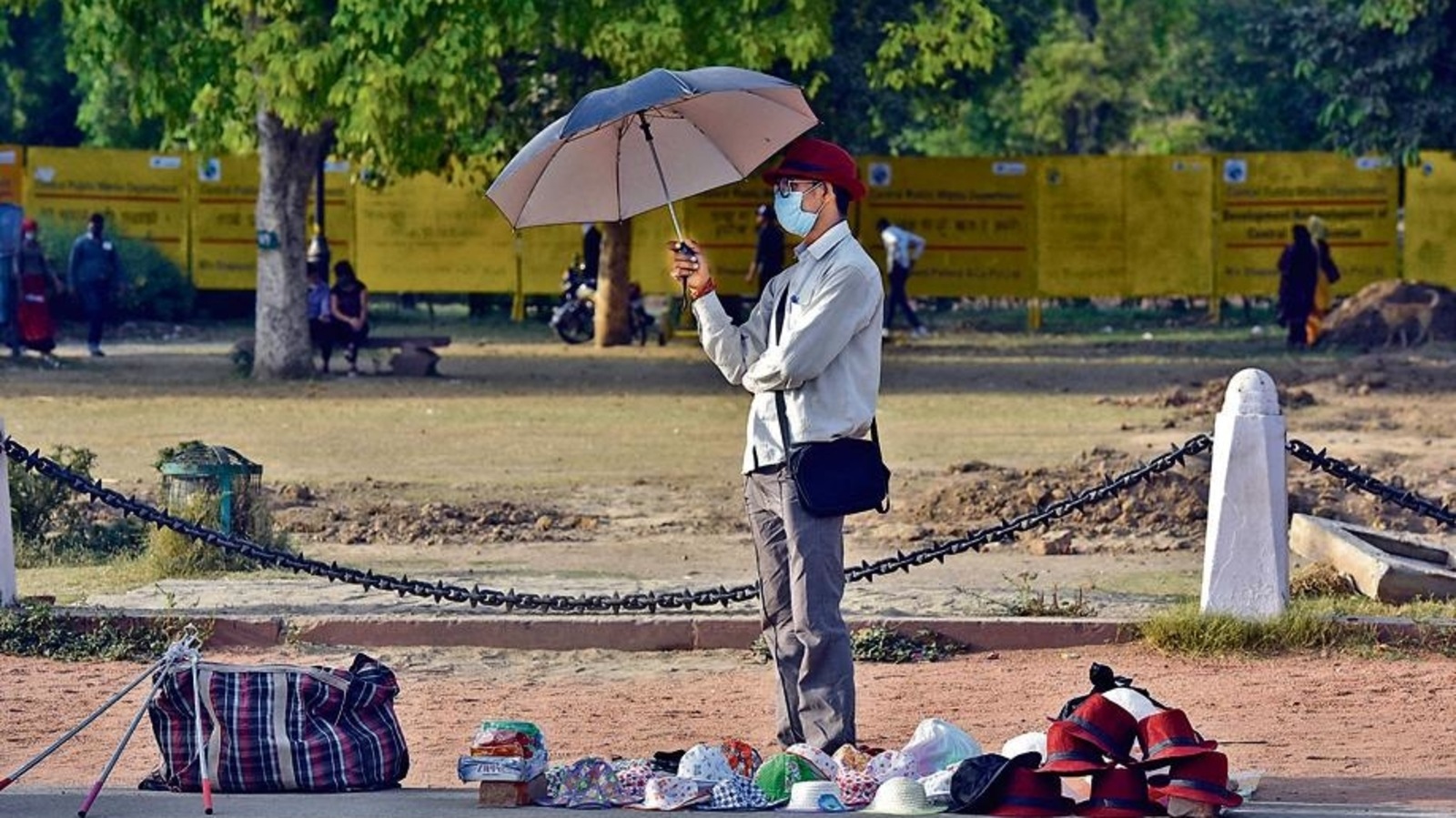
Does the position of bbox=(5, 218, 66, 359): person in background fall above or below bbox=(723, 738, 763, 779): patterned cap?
above

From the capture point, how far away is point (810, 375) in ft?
26.2

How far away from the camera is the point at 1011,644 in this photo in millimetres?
11164

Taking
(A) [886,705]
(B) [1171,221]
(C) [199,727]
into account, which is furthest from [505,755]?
(B) [1171,221]

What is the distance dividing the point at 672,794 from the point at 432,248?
3178 cm

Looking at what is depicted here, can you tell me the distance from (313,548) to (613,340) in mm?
18890

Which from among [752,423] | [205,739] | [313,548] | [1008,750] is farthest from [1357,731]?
[313,548]

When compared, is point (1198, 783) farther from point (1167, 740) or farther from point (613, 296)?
point (613, 296)

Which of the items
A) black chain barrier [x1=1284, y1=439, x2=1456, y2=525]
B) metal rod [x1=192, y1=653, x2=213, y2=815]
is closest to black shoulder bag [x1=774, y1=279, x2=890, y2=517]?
metal rod [x1=192, y1=653, x2=213, y2=815]

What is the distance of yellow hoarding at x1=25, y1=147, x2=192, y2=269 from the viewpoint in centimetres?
3747

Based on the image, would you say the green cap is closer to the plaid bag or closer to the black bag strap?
the black bag strap

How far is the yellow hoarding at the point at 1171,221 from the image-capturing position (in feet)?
127

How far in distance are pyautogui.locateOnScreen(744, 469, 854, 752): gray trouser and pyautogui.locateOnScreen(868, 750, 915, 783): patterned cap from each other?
301 mm

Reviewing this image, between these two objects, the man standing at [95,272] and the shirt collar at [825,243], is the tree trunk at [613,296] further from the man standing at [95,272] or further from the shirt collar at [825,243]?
the shirt collar at [825,243]

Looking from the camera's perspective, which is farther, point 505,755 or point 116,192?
point 116,192
